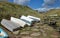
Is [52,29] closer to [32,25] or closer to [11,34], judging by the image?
[32,25]

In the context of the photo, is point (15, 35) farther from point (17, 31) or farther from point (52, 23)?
point (52, 23)

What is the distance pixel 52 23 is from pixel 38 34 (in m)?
3.82

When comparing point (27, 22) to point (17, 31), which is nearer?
point (17, 31)

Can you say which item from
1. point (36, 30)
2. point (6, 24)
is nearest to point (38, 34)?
point (36, 30)

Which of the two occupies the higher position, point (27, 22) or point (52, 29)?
point (27, 22)

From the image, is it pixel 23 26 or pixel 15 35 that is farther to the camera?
pixel 23 26

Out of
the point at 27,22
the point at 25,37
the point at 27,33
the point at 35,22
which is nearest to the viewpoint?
the point at 25,37

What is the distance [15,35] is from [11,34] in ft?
1.30

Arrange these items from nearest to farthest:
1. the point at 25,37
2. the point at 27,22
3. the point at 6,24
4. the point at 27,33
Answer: the point at 25,37 → the point at 27,33 → the point at 6,24 → the point at 27,22

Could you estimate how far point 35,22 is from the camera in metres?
16.1

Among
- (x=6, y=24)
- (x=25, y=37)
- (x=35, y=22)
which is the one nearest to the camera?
(x=25, y=37)

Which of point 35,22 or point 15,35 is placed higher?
point 35,22

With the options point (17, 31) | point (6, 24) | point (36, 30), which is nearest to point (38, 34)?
point (36, 30)

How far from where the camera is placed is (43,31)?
13547mm
